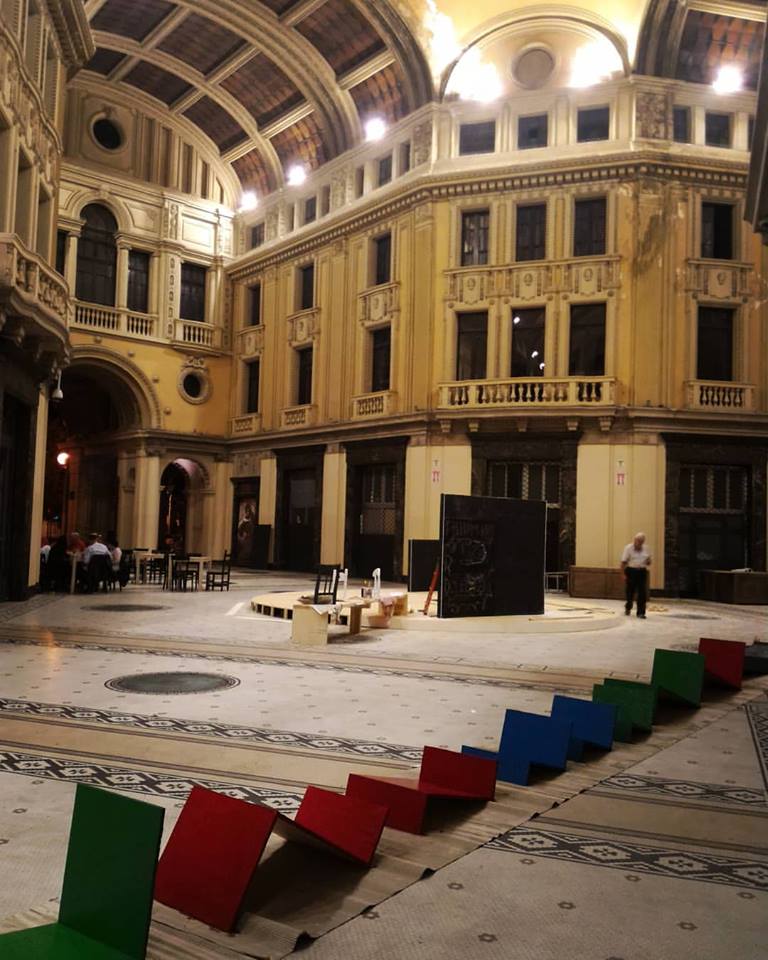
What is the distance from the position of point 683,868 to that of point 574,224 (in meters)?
20.6

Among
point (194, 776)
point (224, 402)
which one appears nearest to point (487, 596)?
point (194, 776)

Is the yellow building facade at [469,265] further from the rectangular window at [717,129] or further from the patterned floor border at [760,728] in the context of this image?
the patterned floor border at [760,728]

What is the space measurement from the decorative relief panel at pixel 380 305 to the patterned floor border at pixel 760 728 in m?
17.5

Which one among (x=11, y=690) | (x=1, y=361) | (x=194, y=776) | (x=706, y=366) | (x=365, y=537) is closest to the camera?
(x=194, y=776)

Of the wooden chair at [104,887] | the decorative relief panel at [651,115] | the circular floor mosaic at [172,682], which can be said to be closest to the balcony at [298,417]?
the decorative relief panel at [651,115]

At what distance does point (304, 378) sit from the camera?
27938mm

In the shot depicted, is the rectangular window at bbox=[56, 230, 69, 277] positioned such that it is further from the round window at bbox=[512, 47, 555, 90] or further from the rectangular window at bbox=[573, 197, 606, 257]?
the rectangular window at bbox=[573, 197, 606, 257]

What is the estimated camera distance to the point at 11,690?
25.8 feet

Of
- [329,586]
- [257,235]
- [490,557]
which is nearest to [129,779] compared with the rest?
[490,557]

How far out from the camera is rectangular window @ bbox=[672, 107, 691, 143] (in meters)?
22.2

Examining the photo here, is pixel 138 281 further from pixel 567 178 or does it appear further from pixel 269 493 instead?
pixel 567 178

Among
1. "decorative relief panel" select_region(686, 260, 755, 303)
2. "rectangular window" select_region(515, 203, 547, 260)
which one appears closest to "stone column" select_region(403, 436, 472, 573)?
"rectangular window" select_region(515, 203, 547, 260)

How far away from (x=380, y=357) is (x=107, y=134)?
39.1ft

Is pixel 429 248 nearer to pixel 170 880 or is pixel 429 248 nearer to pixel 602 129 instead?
pixel 602 129
